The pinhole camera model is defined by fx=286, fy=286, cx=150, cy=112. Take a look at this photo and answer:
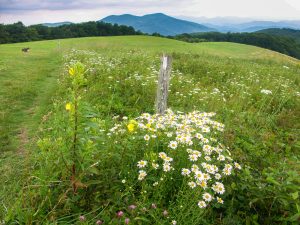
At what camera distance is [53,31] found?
66.1m

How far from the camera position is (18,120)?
7773 millimetres

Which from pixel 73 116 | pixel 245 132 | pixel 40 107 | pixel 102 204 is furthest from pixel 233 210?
pixel 40 107

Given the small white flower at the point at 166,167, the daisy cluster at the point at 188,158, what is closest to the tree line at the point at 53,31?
the daisy cluster at the point at 188,158

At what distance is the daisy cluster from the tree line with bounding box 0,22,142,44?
58152 mm

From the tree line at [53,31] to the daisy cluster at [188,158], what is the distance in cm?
5815

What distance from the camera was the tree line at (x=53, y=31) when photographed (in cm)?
5814

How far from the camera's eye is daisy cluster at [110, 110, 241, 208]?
3217mm

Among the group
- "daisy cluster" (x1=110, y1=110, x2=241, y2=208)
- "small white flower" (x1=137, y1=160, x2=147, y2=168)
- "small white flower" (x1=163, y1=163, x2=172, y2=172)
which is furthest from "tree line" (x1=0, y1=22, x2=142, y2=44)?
"small white flower" (x1=163, y1=163, x2=172, y2=172)

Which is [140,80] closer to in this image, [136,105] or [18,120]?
[136,105]

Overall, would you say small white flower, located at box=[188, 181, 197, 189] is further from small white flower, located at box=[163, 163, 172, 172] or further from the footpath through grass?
the footpath through grass

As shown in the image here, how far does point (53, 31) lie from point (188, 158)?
69.4m

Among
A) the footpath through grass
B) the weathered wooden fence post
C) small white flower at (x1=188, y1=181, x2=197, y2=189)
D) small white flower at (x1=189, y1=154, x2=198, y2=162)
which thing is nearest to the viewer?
small white flower at (x1=188, y1=181, x2=197, y2=189)

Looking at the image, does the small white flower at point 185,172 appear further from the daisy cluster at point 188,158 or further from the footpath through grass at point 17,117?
the footpath through grass at point 17,117

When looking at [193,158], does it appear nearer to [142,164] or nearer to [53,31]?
[142,164]
